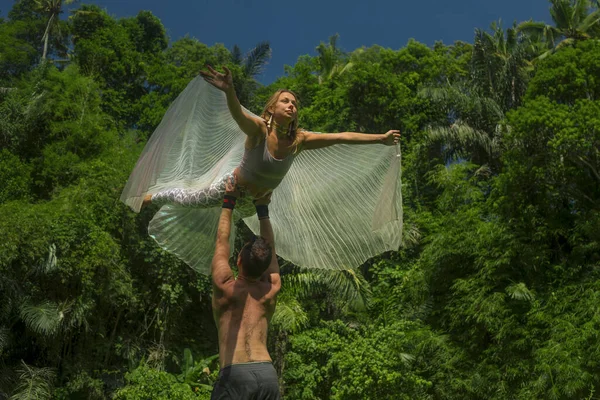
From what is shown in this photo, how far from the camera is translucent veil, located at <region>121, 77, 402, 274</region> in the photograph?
4.68 m

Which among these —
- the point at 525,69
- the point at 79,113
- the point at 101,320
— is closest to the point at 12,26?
the point at 79,113

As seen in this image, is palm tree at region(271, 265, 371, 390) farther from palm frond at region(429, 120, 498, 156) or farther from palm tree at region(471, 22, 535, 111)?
palm tree at region(471, 22, 535, 111)

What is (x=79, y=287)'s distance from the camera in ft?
43.1

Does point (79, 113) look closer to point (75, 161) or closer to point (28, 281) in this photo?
point (75, 161)

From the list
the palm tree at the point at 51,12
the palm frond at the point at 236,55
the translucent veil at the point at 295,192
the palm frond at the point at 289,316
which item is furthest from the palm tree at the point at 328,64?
the translucent veil at the point at 295,192

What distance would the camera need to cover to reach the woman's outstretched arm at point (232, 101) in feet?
12.1

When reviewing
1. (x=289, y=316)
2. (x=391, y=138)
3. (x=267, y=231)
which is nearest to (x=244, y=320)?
(x=267, y=231)

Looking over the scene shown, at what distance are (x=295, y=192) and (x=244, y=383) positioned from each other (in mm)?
1693

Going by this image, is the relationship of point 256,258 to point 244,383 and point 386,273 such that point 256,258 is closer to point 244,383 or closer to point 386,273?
point 244,383

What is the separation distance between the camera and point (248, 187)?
13.8ft

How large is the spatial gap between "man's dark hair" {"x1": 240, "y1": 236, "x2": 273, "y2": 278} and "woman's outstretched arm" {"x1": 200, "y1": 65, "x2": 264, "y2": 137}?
0.62 m

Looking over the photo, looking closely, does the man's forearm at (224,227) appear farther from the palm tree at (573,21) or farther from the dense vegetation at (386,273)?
the palm tree at (573,21)

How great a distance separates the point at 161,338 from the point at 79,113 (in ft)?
18.5

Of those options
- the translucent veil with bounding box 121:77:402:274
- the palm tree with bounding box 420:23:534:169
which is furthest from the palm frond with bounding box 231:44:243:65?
the translucent veil with bounding box 121:77:402:274
